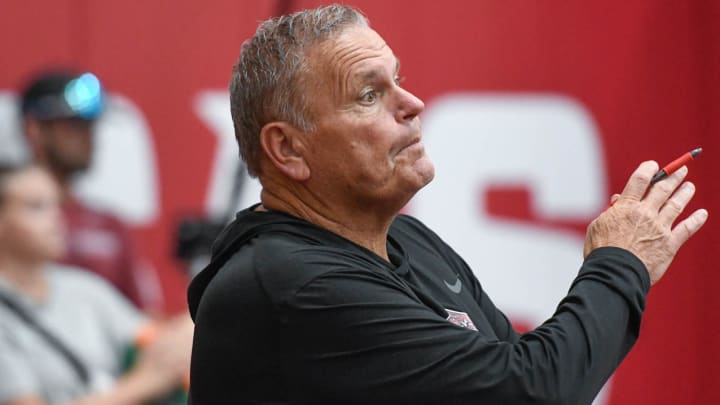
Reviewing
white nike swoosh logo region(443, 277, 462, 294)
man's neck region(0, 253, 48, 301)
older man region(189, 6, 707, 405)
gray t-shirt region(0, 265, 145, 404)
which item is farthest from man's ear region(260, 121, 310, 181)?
man's neck region(0, 253, 48, 301)

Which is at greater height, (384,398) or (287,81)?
(287,81)

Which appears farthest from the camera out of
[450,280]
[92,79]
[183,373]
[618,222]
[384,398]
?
[92,79]

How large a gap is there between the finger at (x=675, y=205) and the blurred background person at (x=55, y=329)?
6.16 ft

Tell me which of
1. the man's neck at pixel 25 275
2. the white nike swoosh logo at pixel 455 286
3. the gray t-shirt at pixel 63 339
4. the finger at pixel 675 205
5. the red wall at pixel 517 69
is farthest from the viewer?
the red wall at pixel 517 69

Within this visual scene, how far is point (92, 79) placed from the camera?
12.5 ft

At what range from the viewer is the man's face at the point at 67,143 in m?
3.81

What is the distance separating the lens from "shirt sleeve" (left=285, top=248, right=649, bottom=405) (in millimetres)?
1532

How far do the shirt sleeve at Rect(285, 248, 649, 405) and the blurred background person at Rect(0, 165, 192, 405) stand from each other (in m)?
1.77

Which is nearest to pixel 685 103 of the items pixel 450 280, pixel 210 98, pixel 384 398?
pixel 210 98

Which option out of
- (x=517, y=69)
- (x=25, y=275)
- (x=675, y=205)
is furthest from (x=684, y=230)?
(x=517, y=69)

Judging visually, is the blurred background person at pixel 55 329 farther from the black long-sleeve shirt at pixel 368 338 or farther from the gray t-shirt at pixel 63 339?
the black long-sleeve shirt at pixel 368 338

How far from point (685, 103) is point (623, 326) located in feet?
8.15

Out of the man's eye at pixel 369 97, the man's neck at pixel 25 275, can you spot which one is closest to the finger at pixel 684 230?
the man's eye at pixel 369 97

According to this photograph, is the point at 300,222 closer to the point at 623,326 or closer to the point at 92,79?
the point at 623,326
